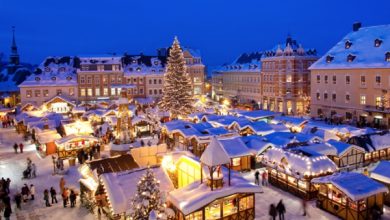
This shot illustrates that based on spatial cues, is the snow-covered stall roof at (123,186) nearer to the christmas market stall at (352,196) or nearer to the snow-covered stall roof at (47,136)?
the christmas market stall at (352,196)

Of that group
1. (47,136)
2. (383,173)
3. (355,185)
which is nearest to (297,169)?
(355,185)

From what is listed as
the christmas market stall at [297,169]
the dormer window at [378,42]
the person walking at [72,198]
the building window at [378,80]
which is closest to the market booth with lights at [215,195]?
the christmas market stall at [297,169]

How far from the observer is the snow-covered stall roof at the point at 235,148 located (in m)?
25.3

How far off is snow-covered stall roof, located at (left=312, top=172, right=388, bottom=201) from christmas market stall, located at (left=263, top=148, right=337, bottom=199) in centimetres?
164

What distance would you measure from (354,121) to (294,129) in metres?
11.0

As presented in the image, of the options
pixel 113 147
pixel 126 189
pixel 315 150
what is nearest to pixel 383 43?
pixel 315 150

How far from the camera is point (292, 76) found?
55344mm

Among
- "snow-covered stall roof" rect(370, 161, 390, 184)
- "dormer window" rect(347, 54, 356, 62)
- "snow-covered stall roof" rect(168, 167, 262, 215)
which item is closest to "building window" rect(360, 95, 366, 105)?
"dormer window" rect(347, 54, 356, 62)

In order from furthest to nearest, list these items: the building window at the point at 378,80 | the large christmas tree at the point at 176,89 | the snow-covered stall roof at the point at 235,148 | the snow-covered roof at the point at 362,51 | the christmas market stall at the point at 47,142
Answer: the large christmas tree at the point at 176,89
the snow-covered roof at the point at 362,51
the building window at the point at 378,80
the christmas market stall at the point at 47,142
the snow-covered stall roof at the point at 235,148

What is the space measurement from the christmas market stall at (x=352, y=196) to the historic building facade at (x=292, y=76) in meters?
37.9

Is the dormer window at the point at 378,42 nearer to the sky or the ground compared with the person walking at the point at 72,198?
nearer to the sky

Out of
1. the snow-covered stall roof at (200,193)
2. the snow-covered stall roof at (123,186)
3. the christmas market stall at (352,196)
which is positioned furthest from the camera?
the christmas market stall at (352,196)

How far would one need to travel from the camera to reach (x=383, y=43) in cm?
4294

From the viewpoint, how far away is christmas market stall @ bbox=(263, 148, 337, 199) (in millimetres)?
20344
